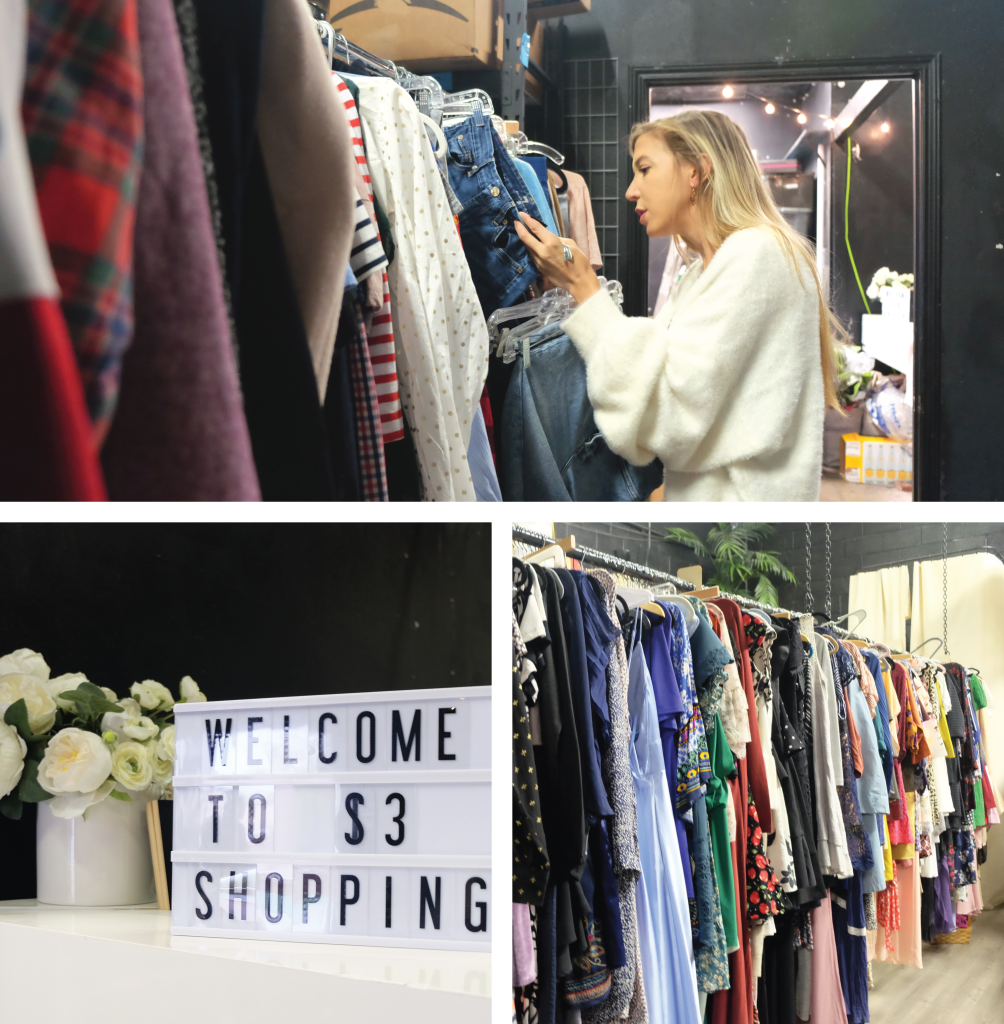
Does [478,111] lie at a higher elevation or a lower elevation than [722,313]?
higher

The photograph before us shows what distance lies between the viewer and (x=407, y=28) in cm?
101

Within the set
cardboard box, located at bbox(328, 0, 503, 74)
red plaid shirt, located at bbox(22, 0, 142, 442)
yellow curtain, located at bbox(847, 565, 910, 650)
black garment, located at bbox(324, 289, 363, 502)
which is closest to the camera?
red plaid shirt, located at bbox(22, 0, 142, 442)

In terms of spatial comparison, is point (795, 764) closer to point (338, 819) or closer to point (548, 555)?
point (548, 555)

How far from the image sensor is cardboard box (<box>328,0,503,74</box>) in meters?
1.01

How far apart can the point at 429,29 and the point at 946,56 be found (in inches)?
21.2

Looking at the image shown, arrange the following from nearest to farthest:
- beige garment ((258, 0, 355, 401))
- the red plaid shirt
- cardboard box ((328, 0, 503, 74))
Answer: the red plaid shirt → beige garment ((258, 0, 355, 401)) → cardboard box ((328, 0, 503, 74))

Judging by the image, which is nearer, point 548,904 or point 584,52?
point 584,52

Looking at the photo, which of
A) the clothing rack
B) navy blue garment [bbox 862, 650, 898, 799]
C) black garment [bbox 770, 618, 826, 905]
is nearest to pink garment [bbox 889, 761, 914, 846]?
navy blue garment [bbox 862, 650, 898, 799]

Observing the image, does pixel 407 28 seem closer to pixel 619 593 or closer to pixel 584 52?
pixel 584 52

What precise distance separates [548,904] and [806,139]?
92 centimetres

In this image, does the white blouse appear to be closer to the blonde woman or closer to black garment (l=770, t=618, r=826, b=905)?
the blonde woman

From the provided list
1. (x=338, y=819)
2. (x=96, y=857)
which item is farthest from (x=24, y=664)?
(x=338, y=819)

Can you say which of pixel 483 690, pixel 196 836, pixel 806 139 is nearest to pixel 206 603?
pixel 196 836

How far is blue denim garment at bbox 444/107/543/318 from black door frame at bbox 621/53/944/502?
0.39ft
